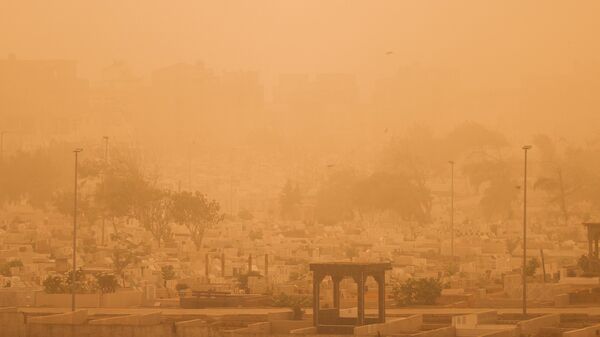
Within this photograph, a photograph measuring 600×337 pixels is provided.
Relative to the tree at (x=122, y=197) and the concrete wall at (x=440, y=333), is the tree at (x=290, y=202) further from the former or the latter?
the concrete wall at (x=440, y=333)

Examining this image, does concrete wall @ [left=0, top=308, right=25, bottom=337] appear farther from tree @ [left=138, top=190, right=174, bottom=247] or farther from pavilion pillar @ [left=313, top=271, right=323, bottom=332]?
tree @ [left=138, top=190, right=174, bottom=247]

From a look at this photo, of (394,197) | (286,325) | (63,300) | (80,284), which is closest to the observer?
(286,325)

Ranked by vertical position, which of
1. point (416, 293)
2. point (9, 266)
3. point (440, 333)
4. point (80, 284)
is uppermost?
point (9, 266)

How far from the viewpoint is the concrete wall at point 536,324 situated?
60.7 feet

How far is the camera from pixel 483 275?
29.9 m

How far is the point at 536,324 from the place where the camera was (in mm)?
18938

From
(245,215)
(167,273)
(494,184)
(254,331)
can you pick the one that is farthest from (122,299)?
(494,184)

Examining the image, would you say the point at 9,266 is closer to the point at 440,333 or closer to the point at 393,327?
the point at 393,327

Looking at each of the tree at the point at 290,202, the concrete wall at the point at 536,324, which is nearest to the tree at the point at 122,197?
the tree at the point at 290,202

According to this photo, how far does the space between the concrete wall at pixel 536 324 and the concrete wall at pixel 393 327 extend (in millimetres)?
1401

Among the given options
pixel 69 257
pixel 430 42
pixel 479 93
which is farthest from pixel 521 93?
pixel 69 257

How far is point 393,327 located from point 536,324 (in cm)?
196

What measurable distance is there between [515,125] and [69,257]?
56.8 meters

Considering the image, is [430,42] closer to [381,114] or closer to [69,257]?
[381,114]
